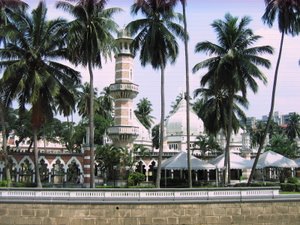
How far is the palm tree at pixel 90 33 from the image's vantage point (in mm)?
30609

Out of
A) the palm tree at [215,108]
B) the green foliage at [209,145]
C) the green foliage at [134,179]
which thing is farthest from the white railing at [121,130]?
the green foliage at [209,145]

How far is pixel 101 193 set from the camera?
21.4m

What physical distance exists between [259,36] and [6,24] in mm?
20880

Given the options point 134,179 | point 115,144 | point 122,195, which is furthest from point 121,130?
point 122,195

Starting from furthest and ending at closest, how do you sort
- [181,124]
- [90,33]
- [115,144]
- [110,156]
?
[181,124] → [115,144] → [110,156] → [90,33]

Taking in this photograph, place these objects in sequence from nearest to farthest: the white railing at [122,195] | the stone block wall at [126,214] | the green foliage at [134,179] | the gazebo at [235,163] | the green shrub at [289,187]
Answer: the stone block wall at [126,214] < the white railing at [122,195] < the green shrub at [289,187] < the gazebo at [235,163] < the green foliage at [134,179]

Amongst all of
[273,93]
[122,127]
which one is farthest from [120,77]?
[273,93]

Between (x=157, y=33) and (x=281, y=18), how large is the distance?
10.1m

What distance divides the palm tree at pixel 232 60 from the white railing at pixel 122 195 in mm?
13842

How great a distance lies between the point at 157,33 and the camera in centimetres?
3222

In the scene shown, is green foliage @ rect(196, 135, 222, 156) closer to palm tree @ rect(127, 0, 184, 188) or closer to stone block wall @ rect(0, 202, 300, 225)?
palm tree @ rect(127, 0, 184, 188)

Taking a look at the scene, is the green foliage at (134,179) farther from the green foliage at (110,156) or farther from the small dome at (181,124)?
the small dome at (181,124)

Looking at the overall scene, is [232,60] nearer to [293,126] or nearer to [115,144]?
[115,144]

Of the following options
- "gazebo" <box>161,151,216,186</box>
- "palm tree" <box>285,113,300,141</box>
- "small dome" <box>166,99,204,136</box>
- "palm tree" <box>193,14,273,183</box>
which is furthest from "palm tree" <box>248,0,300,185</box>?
"palm tree" <box>285,113,300,141</box>
